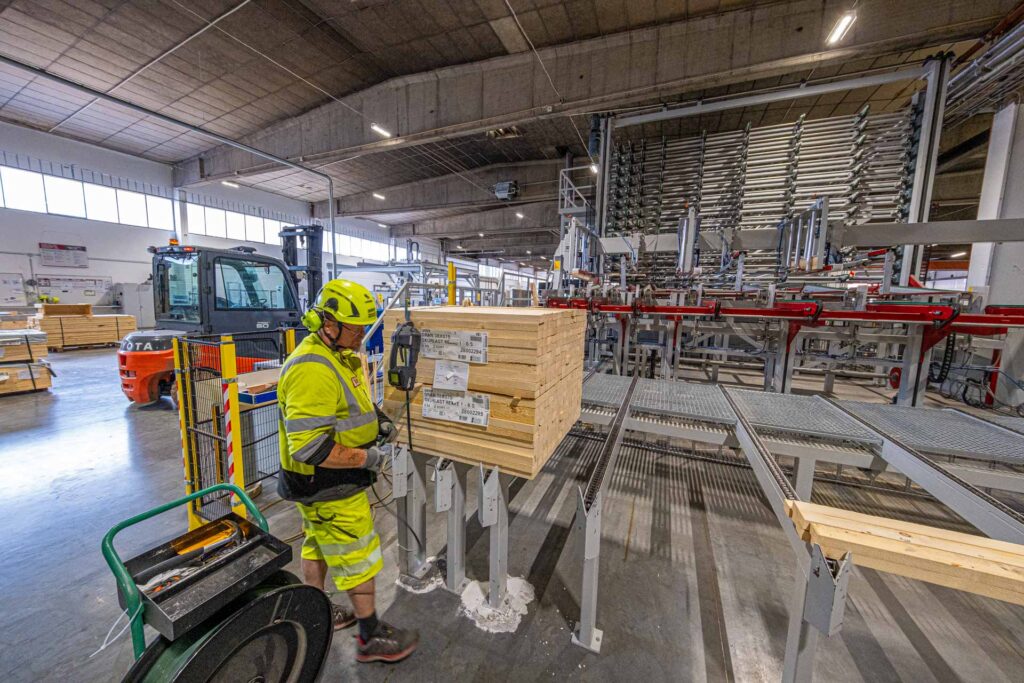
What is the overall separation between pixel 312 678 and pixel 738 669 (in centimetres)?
224

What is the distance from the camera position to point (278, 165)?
10547mm

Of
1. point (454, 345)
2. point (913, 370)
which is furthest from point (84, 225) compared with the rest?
point (913, 370)

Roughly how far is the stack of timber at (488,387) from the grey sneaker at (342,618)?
3.74ft

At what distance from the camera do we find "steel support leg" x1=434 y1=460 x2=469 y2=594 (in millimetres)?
2180

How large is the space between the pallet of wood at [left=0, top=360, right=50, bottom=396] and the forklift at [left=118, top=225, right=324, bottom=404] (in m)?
2.95

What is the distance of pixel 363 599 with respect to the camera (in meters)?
1.99

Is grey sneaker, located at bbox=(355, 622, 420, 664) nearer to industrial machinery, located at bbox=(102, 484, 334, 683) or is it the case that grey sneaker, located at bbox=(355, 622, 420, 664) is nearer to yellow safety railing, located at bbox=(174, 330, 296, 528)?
industrial machinery, located at bbox=(102, 484, 334, 683)

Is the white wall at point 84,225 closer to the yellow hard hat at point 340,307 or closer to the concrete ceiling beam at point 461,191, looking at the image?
the concrete ceiling beam at point 461,191

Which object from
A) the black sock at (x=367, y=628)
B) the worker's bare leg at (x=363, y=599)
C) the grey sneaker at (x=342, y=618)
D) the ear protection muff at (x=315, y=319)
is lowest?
the grey sneaker at (x=342, y=618)

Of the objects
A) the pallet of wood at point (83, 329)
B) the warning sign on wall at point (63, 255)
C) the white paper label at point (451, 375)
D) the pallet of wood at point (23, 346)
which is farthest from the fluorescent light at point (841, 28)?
the warning sign on wall at point (63, 255)

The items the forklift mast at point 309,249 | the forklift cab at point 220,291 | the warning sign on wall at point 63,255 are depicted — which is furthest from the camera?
the warning sign on wall at point 63,255

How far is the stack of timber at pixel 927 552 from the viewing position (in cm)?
111

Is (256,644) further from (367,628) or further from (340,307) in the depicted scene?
(340,307)

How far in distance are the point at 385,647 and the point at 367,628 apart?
147mm
